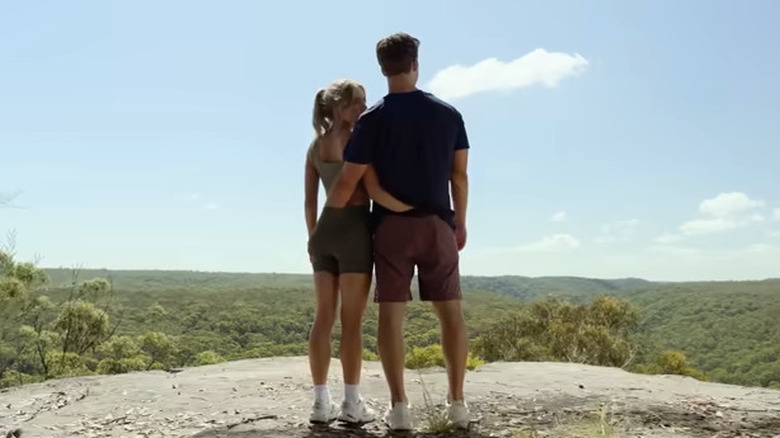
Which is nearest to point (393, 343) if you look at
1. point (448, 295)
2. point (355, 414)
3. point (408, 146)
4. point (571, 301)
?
point (448, 295)

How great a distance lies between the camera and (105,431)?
551 centimetres

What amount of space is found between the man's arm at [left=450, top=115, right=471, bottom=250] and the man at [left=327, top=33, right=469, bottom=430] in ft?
0.23

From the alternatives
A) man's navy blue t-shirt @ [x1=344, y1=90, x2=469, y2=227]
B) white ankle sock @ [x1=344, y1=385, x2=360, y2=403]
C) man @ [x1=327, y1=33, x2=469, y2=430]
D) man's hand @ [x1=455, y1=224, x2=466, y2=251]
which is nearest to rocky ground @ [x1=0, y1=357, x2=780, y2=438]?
white ankle sock @ [x1=344, y1=385, x2=360, y2=403]

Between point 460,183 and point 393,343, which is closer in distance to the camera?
point 393,343

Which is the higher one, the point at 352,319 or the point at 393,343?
the point at 352,319

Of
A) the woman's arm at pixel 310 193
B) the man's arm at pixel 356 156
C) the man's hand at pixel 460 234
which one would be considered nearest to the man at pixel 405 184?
the man's arm at pixel 356 156

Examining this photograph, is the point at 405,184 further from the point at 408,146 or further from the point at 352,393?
the point at 352,393

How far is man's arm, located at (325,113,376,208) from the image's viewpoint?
4.17m

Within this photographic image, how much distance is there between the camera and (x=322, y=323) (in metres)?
4.52

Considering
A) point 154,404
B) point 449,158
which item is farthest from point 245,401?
point 449,158

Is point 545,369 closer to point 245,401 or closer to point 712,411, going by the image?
point 712,411

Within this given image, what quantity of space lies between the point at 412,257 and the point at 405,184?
385 mm

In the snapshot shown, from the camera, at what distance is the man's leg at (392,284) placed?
13.8 feet

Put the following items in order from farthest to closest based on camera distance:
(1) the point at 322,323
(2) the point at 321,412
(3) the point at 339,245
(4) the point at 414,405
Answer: (4) the point at 414,405
(2) the point at 321,412
(1) the point at 322,323
(3) the point at 339,245
